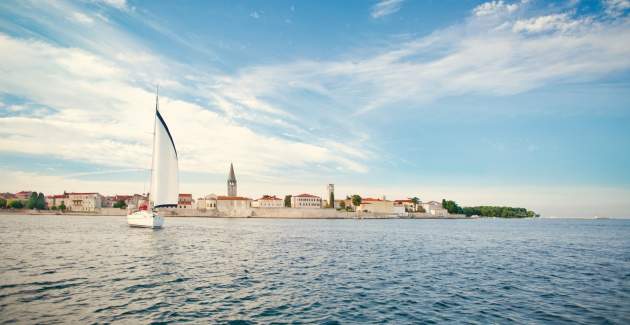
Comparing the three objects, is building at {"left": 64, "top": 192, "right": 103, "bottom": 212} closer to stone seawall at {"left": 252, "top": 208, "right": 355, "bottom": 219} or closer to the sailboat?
stone seawall at {"left": 252, "top": 208, "right": 355, "bottom": 219}

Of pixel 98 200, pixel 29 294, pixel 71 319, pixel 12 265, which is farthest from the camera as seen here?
pixel 98 200

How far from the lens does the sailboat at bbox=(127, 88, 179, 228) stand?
5738cm

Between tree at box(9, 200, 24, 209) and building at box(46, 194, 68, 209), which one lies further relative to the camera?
building at box(46, 194, 68, 209)

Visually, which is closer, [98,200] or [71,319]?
[71,319]

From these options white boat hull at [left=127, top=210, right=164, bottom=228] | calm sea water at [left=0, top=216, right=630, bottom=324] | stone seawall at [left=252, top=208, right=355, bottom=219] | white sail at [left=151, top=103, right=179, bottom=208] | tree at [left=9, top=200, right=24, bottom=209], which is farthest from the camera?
tree at [left=9, top=200, right=24, bottom=209]

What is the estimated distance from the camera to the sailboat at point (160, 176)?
57.4 metres

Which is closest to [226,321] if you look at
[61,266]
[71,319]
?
[71,319]

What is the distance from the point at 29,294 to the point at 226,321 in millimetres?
9753

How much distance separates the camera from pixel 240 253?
31.7m

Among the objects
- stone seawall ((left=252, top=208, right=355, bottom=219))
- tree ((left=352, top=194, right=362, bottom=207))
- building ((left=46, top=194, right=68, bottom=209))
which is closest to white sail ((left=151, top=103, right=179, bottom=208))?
stone seawall ((left=252, top=208, right=355, bottom=219))

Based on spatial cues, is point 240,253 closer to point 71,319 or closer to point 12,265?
point 12,265

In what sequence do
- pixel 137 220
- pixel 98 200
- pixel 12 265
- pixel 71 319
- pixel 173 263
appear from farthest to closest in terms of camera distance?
pixel 98 200 < pixel 137 220 < pixel 173 263 < pixel 12 265 < pixel 71 319

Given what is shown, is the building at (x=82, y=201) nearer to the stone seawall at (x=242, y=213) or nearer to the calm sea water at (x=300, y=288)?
the stone seawall at (x=242, y=213)

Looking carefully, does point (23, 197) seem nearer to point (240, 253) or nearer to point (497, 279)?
point (240, 253)
